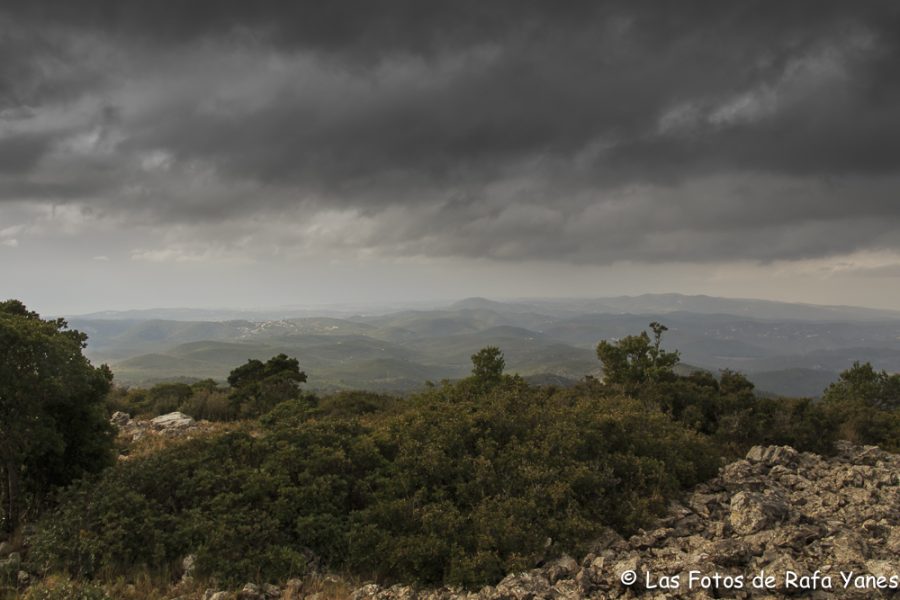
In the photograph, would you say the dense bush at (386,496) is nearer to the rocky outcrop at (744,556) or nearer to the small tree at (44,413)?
the rocky outcrop at (744,556)

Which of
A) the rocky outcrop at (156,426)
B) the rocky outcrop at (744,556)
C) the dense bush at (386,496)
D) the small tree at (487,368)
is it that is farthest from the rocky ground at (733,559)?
the small tree at (487,368)

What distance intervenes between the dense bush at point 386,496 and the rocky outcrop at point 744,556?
27.3 inches

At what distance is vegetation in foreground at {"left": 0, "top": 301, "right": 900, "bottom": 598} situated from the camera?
9.88 m

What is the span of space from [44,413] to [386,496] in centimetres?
901

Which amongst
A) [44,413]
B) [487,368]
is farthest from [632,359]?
[44,413]

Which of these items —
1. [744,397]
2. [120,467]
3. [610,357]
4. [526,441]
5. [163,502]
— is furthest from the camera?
[610,357]

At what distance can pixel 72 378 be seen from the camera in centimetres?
1210

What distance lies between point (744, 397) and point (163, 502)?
2326 cm

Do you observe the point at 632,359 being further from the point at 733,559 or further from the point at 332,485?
the point at 332,485

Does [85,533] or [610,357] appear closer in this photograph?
[85,533]

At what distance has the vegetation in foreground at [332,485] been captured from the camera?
988cm

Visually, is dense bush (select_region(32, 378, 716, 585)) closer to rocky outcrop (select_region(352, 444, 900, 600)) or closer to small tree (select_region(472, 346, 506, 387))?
rocky outcrop (select_region(352, 444, 900, 600))

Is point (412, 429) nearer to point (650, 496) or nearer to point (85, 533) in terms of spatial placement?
point (650, 496)

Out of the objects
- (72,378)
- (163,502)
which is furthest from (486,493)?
(72,378)
